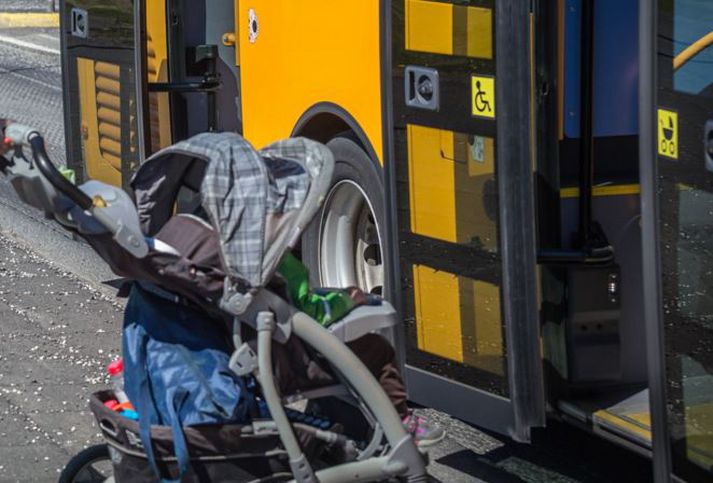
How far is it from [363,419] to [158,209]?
0.92m

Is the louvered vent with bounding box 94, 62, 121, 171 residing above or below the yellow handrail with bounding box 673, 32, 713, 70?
below

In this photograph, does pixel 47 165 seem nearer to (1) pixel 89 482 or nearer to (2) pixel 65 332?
(1) pixel 89 482

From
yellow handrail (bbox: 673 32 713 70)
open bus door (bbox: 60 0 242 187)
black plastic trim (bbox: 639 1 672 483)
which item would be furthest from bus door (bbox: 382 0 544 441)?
open bus door (bbox: 60 0 242 187)

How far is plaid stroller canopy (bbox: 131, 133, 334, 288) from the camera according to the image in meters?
4.07

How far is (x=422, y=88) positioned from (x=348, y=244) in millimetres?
1323

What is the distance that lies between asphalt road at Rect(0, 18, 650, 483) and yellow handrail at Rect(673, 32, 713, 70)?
76.7 inches

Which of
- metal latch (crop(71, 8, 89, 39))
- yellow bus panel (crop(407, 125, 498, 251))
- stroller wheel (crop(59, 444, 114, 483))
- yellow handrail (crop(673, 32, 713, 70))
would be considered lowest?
stroller wheel (crop(59, 444, 114, 483))

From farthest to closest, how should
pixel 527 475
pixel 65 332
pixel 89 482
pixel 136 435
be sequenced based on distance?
1. pixel 65 332
2. pixel 527 475
3. pixel 89 482
4. pixel 136 435

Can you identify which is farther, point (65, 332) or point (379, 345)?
point (65, 332)

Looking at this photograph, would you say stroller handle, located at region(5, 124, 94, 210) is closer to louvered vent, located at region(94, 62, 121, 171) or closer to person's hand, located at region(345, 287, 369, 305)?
person's hand, located at region(345, 287, 369, 305)

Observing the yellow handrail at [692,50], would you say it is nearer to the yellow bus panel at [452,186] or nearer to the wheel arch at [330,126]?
the yellow bus panel at [452,186]

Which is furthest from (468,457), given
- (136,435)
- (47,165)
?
(47,165)

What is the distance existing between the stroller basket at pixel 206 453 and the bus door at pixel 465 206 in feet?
3.61

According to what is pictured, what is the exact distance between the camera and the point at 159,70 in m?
8.12
